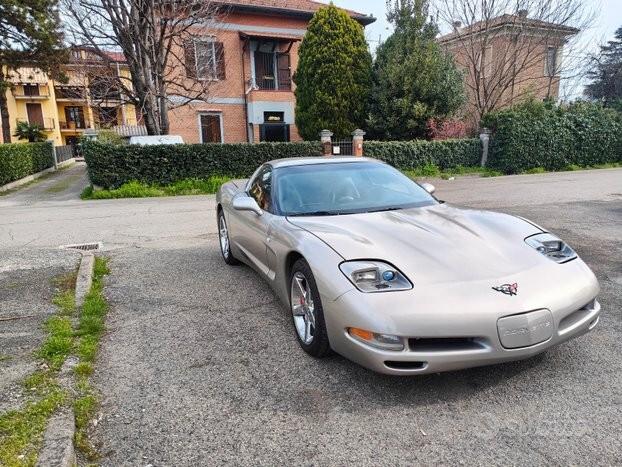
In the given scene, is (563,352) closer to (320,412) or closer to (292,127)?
(320,412)

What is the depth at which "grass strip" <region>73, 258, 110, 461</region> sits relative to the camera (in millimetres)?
2311

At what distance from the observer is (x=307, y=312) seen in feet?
10.2

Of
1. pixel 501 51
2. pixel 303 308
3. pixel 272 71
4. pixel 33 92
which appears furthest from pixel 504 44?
pixel 33 92

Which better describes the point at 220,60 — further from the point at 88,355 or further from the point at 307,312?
the point at 307,312

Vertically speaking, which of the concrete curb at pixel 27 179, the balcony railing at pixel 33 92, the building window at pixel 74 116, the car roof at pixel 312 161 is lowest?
the concrete curb at pixel 27 179

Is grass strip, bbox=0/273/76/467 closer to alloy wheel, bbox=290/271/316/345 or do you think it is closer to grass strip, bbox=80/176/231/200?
alloy wheel, bbox=290/271/316/345

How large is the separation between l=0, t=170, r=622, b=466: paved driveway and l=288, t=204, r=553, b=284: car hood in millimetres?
681

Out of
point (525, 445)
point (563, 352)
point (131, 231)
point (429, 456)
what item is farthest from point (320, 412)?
point (131, 231)

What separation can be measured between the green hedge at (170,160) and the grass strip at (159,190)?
0.21 m

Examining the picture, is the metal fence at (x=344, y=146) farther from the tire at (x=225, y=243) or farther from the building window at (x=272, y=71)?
the tire at (x=225, y=243)

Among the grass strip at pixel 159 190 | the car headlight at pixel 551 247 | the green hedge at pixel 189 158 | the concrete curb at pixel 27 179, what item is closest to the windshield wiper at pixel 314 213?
the car headlight at pixel 551 247

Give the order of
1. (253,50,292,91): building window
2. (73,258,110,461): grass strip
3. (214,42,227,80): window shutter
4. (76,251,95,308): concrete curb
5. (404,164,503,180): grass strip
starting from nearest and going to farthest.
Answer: (73,258,110,461): grass strip
(76,251,95,308): concrete curb
(404,164,503,180): grass strip
(214,42,227,80): window shutter
(253,50,292,91): building window

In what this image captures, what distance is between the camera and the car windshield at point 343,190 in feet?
12.5

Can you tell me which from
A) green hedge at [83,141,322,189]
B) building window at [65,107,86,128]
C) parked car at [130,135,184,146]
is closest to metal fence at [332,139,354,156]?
green hedge at [83,141,322,189]
